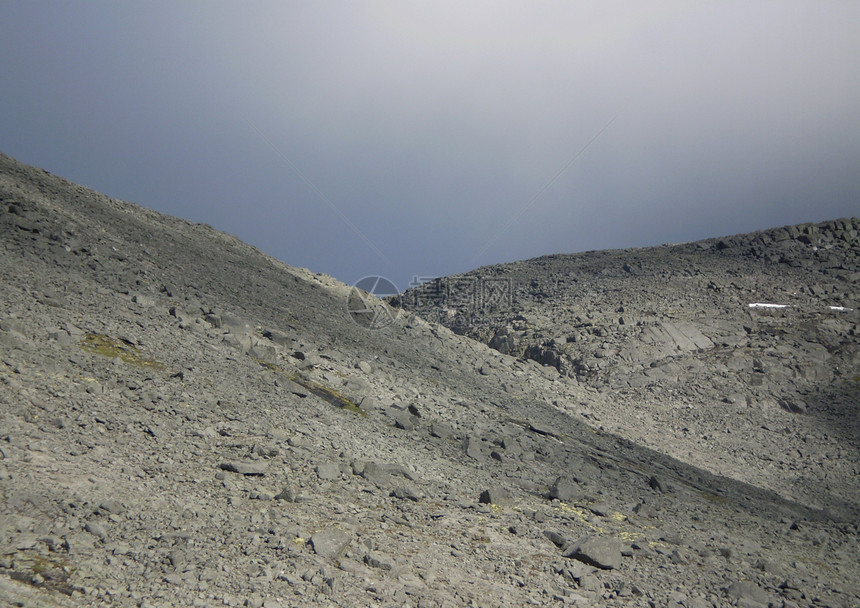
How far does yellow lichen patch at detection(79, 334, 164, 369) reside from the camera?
1385 centimetres

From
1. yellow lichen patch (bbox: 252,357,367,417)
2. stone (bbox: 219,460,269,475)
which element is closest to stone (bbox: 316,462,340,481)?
stone (bbox: 219,460,269,475)

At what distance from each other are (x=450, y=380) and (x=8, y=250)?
12.7 m

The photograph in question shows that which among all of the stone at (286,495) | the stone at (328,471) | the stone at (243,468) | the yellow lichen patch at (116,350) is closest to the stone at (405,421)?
the stone at (328,471)

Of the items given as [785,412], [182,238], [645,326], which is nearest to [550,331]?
[645,326]

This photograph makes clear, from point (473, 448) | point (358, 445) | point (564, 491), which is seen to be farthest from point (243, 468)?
point (564, 491)

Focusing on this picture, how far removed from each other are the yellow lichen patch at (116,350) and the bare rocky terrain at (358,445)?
0.08 meters

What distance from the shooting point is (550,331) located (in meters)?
32.5

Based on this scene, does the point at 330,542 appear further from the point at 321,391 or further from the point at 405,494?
the point at 321,391

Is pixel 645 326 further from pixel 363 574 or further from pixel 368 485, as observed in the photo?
pixel 363 574

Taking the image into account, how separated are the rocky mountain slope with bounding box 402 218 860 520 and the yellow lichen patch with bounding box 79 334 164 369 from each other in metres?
14.2

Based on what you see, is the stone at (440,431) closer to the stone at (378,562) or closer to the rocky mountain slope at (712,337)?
the stone at (378,562)

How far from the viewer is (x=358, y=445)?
1382 cm

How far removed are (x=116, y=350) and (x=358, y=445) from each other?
533cm

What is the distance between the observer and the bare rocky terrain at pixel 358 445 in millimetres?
8734
